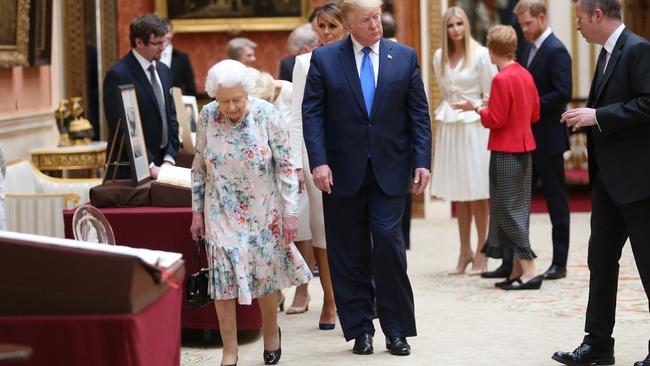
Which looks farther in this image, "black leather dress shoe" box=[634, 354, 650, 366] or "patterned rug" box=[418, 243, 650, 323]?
"patterned rug" box=[418, 243, 650, 323]

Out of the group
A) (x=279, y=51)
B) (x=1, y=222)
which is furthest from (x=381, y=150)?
(x=279, y=51)

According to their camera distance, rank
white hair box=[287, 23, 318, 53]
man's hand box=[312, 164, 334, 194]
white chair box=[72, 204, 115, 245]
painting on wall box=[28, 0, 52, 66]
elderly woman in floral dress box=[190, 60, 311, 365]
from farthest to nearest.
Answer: painting on wall box=[28, 0, 52, 66] → white hair box=[287, 23, 318, 53] → man's hand box=[312, 164, 334, 194] → elderly woman in floral dress box=[190, 60, 311, 365] → white chair box=[72, 204, 115, 245]

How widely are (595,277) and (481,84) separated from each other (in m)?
3.55

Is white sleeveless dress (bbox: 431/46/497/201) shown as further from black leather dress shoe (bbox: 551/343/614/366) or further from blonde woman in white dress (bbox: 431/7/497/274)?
black leather dress shoe (bbox: 551/343/614/366)

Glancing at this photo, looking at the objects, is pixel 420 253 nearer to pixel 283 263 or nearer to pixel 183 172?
pixel 183 172

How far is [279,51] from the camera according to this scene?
13.3 meters

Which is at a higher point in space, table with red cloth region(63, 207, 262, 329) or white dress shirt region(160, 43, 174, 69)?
white dress shirt region(160, 43, 174, 69)

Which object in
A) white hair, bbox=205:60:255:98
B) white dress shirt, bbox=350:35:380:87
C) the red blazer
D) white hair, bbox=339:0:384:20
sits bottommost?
the red blazer

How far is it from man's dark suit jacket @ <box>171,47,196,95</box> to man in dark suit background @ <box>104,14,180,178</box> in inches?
154

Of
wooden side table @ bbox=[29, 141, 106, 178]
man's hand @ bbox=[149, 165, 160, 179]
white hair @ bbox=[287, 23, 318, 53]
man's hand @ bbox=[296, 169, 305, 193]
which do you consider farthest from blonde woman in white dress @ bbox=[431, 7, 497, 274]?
man's hand @ bbox=[296, 169, 305, 193]

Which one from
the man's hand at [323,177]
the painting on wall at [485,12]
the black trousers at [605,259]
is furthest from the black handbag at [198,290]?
the painting on wall at [485,12]

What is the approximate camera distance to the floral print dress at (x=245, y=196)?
586 centimetres

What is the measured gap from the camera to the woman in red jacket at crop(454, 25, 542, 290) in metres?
8.31

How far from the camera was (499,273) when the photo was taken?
29.7 feet
